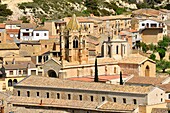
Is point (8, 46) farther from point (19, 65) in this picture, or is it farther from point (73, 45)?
point (73, 45)

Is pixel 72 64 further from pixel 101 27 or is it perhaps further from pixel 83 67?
pixel 101 27

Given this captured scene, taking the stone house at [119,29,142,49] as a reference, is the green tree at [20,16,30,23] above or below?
above

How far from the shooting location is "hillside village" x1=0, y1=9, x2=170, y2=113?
4788 centimetres

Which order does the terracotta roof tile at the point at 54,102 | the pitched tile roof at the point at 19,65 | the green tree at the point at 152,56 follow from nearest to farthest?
1. the terracotta roof tile at the point at 54,102
2. the pitched tile roof at the point at 19,65
3. the green tree at the point at 152,56

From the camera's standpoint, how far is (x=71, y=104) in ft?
159

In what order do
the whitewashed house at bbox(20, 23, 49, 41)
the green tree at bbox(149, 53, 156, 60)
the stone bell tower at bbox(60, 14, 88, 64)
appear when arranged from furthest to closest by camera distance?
1. the whitewashed house at bbox(20, 23, 49, 41)
2. the green tree at bbox(149, 53, 156, 60)
3. the stone bell tower at bbox(60, 14, 88, 64)

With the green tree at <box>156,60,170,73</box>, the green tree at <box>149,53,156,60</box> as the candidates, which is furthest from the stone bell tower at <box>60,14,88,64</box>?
the green tree at <box>149,53,156,60</box>

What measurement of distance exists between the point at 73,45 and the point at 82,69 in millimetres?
2218

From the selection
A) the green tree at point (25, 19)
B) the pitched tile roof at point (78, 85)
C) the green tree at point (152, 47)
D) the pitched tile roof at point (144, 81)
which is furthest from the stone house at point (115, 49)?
the green tree at point (25, 19)

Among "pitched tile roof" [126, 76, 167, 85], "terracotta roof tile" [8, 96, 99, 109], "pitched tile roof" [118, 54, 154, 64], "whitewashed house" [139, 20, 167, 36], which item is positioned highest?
"whitewashed house" [139, 20, 167, 36]

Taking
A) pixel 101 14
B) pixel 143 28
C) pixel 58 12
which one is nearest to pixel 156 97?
pixel 143 28

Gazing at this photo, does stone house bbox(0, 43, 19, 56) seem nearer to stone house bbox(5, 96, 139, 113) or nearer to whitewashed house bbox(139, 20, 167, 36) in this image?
whitewashed house bbox(139, 20, 167, 36)

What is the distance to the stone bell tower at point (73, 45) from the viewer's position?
6000 centimetres

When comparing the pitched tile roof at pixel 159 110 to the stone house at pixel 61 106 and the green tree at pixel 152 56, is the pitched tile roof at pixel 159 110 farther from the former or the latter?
the green tree at pixel 152 56
